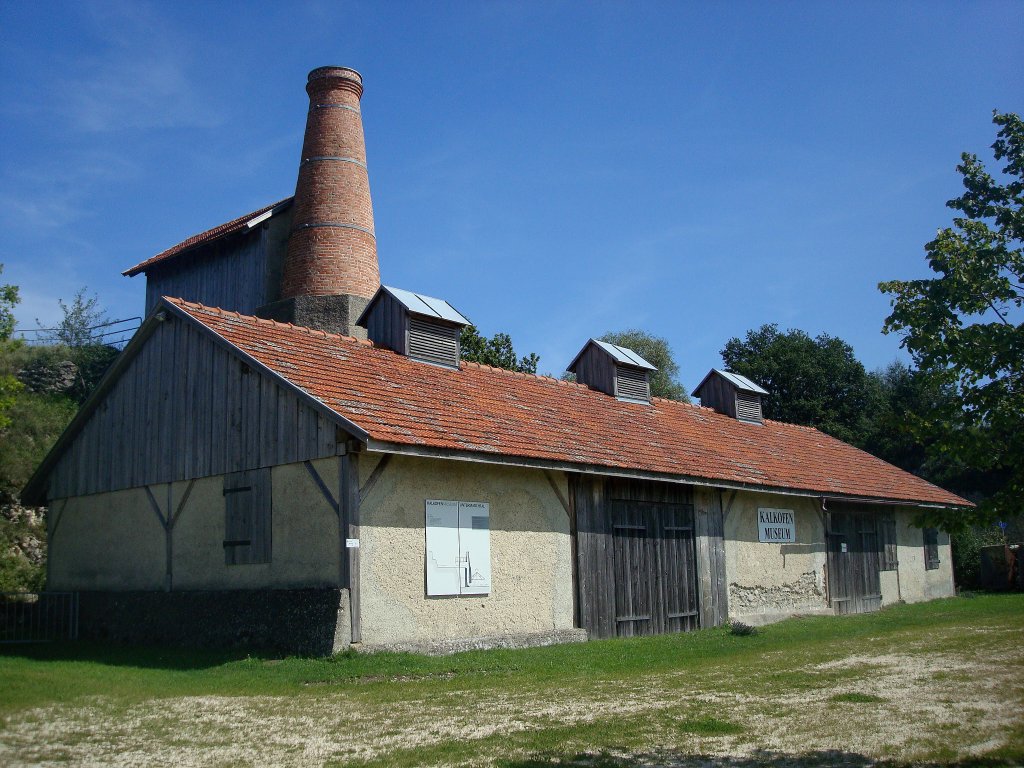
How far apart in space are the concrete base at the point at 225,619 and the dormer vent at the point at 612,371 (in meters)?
10.5

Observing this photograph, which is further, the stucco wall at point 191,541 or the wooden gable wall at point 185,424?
the wooden gable wall at point 185,424

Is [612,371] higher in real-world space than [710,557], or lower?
higher

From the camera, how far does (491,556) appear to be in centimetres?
1452

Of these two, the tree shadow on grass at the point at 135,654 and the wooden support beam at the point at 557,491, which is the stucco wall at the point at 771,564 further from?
the tree shadow on grass at the point at 135,654

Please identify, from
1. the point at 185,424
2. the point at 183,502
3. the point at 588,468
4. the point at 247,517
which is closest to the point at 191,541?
the point at 183,502

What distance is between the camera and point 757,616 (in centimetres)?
1934

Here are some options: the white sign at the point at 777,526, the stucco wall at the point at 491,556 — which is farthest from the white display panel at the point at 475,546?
the white sign at the point at 777,526

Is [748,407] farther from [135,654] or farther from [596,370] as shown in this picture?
[135,654]

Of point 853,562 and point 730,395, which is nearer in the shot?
point 853,562

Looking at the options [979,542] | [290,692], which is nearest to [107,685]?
[290,692]

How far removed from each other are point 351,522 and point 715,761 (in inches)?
292

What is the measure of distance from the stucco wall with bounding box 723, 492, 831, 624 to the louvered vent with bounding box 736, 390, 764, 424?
4.97 meters

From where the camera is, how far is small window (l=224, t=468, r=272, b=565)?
14.3 metres

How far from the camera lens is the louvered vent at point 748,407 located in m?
26.5
